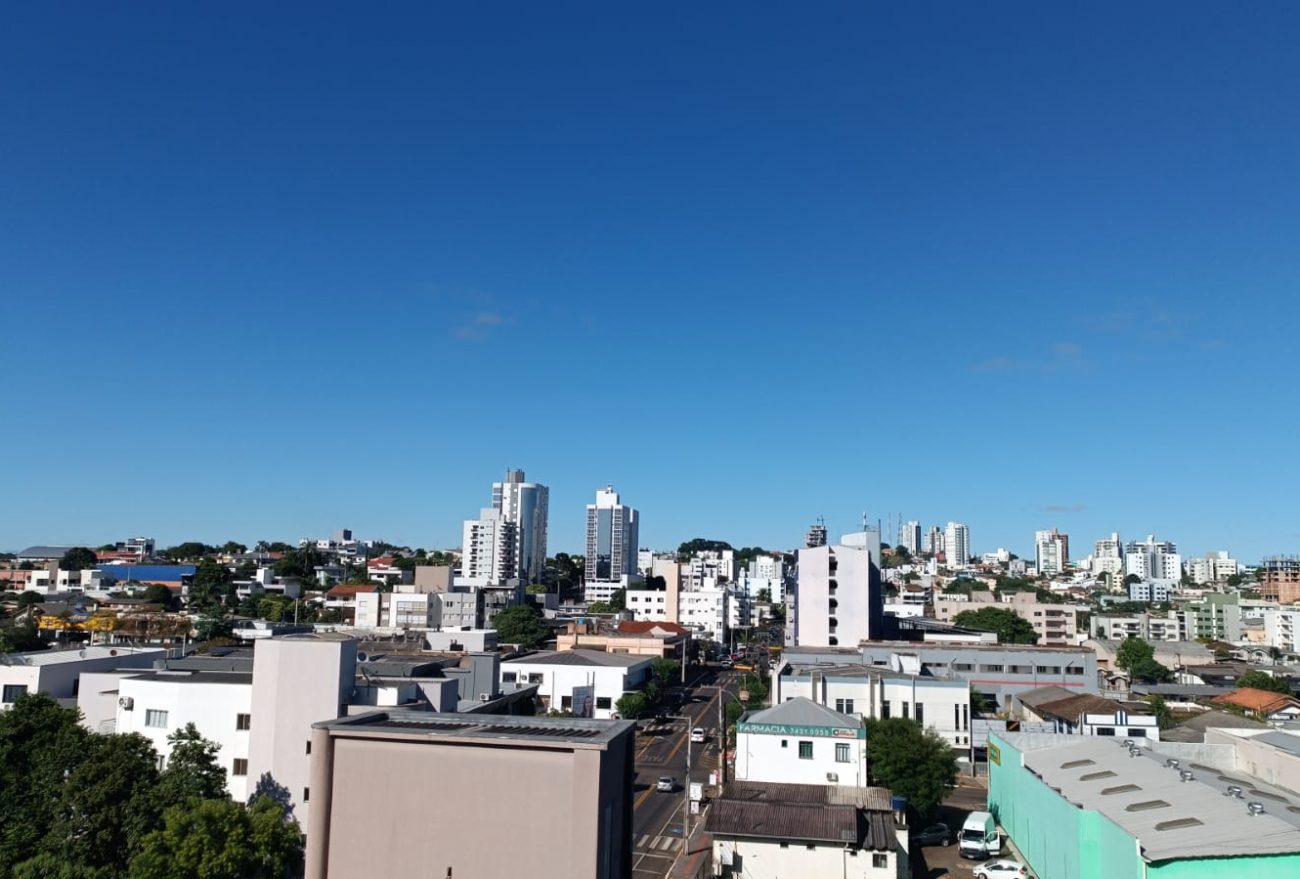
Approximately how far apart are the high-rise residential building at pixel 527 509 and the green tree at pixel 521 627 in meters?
68.3

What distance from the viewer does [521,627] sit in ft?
Result: 240

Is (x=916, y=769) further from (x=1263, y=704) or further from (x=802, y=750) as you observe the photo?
(x=1263, y=704)

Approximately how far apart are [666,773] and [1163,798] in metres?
18.5

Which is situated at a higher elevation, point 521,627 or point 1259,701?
point 521,627

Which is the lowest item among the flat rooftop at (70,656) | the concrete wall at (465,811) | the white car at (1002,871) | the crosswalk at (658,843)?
the crosswalk at (658,843)

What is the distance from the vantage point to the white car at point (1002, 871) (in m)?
22.7

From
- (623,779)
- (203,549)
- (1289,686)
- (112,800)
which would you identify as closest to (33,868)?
(112,800)

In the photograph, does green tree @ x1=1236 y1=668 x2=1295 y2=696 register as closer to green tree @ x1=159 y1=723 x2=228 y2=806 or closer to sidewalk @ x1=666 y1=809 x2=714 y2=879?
sidewalk @ x1=666 y1=809 x2=714 y2=879

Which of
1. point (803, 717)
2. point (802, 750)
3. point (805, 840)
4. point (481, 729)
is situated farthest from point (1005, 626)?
point (481, 729)

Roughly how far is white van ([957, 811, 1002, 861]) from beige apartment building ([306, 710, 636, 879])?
15915 millimetres

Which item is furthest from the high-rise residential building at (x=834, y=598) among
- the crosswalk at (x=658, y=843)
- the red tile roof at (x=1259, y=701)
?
the crosswalk at (x=658, y=843)

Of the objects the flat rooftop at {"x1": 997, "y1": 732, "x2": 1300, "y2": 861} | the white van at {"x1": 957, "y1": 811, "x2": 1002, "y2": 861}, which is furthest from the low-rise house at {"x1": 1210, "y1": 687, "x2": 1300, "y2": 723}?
the white van at {"x1": 957, "y1": 811, "x2": 1002, "y2": 861}

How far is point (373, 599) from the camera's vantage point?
265 ft

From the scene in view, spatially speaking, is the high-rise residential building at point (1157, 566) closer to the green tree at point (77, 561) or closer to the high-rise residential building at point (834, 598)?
the high-rise residential building at point (834, 598)
